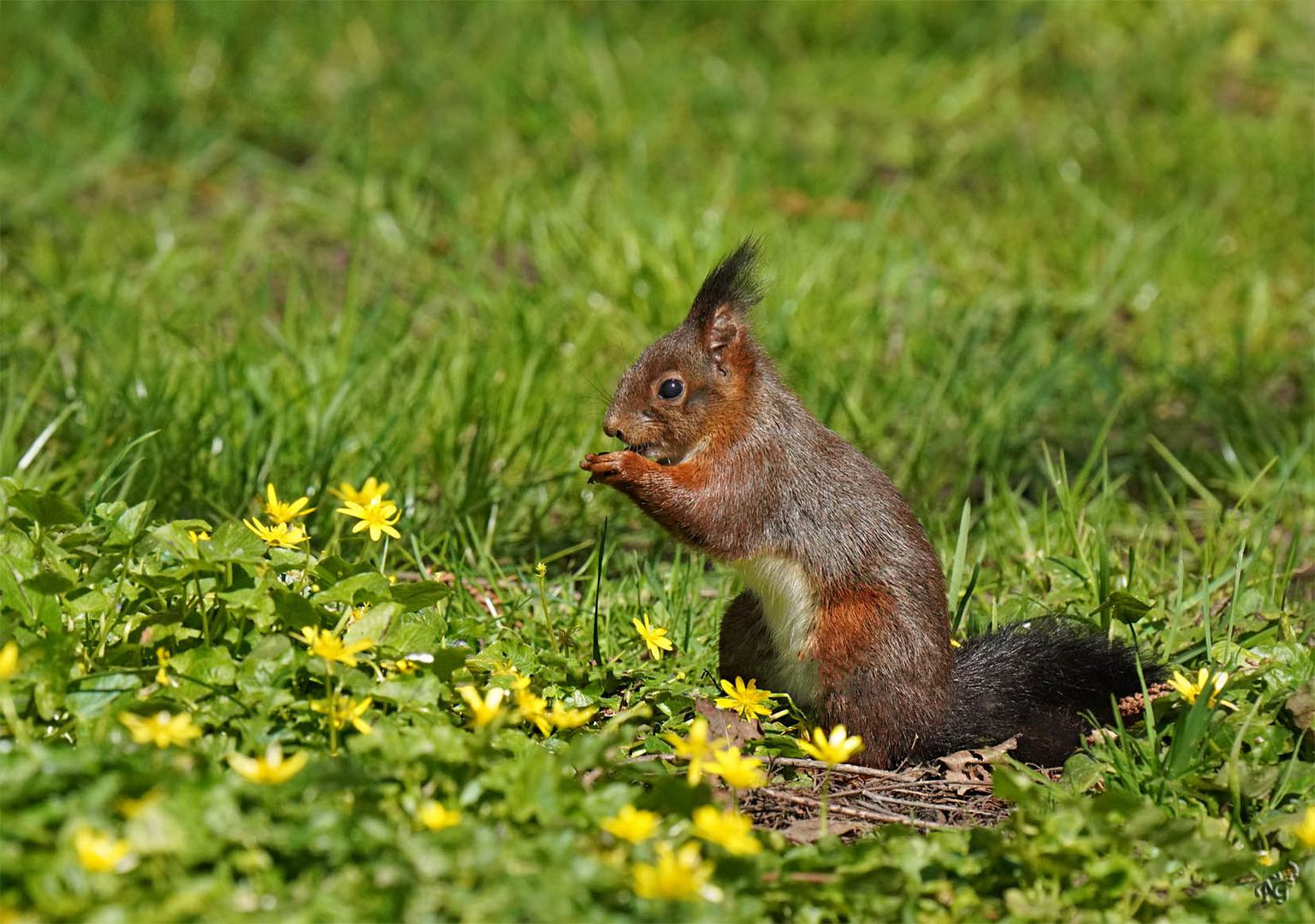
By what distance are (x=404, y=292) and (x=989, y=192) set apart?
97.1 inches

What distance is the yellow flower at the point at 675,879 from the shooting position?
1962 mm

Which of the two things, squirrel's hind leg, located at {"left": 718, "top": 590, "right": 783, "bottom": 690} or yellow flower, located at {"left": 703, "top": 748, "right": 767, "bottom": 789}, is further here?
squirrel's hind leg, located at {"left": 718, "top": 590, "right": 783, "bottom": 690}

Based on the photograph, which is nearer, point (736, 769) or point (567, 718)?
point (736, 769)

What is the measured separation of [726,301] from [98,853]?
1.72 m

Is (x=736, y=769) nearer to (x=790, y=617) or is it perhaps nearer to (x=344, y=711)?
(x=344, y=711)

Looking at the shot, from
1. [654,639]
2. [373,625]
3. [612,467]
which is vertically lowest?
[654,639]

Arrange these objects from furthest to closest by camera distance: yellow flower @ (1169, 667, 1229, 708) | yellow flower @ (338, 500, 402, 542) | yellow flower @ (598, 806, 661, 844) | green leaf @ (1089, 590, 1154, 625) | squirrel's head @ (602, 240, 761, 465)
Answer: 1. squirrel's head @ (602, 240, 761, 465)
2. green leaf @ (1089, 590, 1154, 625)
3. yellow flower @ (338, 500, 402, 542)
4. yellow flower @ (1169, 667, 1229, 708)
5. yellow flower @ (598, 806, 661, 844)

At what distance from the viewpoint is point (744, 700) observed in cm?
288

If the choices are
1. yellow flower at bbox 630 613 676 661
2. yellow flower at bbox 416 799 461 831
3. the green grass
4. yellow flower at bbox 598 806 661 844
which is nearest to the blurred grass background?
the green grass

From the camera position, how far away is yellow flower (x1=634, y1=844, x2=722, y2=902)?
196cm

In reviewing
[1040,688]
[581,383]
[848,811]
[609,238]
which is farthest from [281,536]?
[609,238]

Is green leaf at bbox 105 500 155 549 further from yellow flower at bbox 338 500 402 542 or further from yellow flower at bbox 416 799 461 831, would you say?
yellow flower at bbox 416 799 461 831

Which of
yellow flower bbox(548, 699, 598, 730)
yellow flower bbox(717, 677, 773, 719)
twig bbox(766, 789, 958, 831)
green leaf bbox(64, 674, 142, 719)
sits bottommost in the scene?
twig bbox(766, 789, 958, 831)

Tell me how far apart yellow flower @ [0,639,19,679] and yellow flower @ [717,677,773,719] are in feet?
3.85
